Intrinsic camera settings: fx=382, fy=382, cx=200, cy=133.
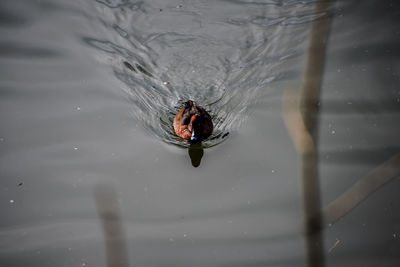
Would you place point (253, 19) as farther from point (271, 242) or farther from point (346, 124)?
point (271, 242)

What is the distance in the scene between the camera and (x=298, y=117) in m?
5.96

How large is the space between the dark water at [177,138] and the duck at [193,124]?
181mm

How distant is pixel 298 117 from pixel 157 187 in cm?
249

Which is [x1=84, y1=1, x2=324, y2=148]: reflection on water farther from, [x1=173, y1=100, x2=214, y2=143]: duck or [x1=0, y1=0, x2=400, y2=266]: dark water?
[x1=173, y1=100, x2=214, y2=143]: duck

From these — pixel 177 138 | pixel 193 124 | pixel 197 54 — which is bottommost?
pixel 177 138

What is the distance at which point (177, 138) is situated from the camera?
5.86 metres

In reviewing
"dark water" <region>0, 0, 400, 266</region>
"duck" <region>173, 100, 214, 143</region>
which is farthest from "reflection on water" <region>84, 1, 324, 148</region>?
"duck" <region>173, 100, 214, 143</region>

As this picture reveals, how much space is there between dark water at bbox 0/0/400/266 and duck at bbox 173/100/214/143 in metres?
0.18

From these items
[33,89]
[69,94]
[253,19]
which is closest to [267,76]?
[253,19]

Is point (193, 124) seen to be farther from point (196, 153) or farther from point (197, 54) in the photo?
point (197, 54)

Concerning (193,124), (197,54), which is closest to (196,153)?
(193,124)

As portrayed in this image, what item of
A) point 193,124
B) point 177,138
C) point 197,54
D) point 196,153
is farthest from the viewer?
point 197,54

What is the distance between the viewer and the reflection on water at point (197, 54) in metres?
6.20

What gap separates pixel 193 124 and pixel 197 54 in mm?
2028
